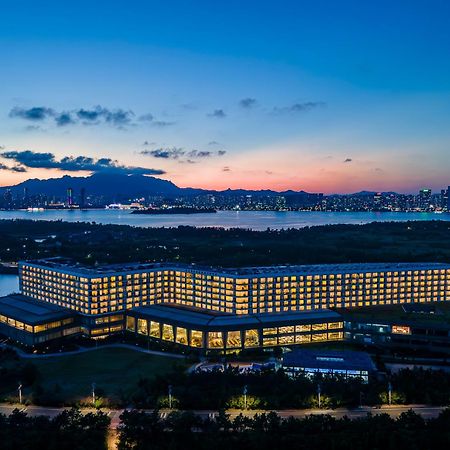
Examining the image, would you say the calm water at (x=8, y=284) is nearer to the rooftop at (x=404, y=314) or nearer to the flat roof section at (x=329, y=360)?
the flat roof section at (x=329, y=360)

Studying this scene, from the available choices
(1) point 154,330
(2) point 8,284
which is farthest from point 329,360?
(2) point 8,284

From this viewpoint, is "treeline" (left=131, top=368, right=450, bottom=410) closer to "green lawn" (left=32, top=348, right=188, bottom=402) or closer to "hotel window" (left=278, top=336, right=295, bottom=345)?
"green lawn" (left=32, top=348, right=188, bottom=402)

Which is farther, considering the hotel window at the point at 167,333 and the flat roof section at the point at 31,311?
the flat roof section at the point at 31,311

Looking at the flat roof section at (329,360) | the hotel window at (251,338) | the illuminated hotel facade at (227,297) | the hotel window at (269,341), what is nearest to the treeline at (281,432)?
the flat roof section at (329,360)

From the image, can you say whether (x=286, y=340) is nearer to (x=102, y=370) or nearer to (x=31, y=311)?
(x=102, y=370)

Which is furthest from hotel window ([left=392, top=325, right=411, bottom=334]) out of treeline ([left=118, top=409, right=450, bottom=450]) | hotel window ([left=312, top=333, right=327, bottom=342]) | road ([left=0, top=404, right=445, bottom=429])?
treeline ([left=118, top=409, right=450, bottom=450])

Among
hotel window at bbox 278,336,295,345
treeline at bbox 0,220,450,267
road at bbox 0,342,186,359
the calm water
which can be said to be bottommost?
road at bbox 0,342,186,359

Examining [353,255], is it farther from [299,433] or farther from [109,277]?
[299,433]

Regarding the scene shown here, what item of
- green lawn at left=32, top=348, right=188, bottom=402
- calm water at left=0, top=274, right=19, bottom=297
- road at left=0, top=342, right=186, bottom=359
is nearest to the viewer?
green lawn at left=32, top=348, right=188, bottom=402
